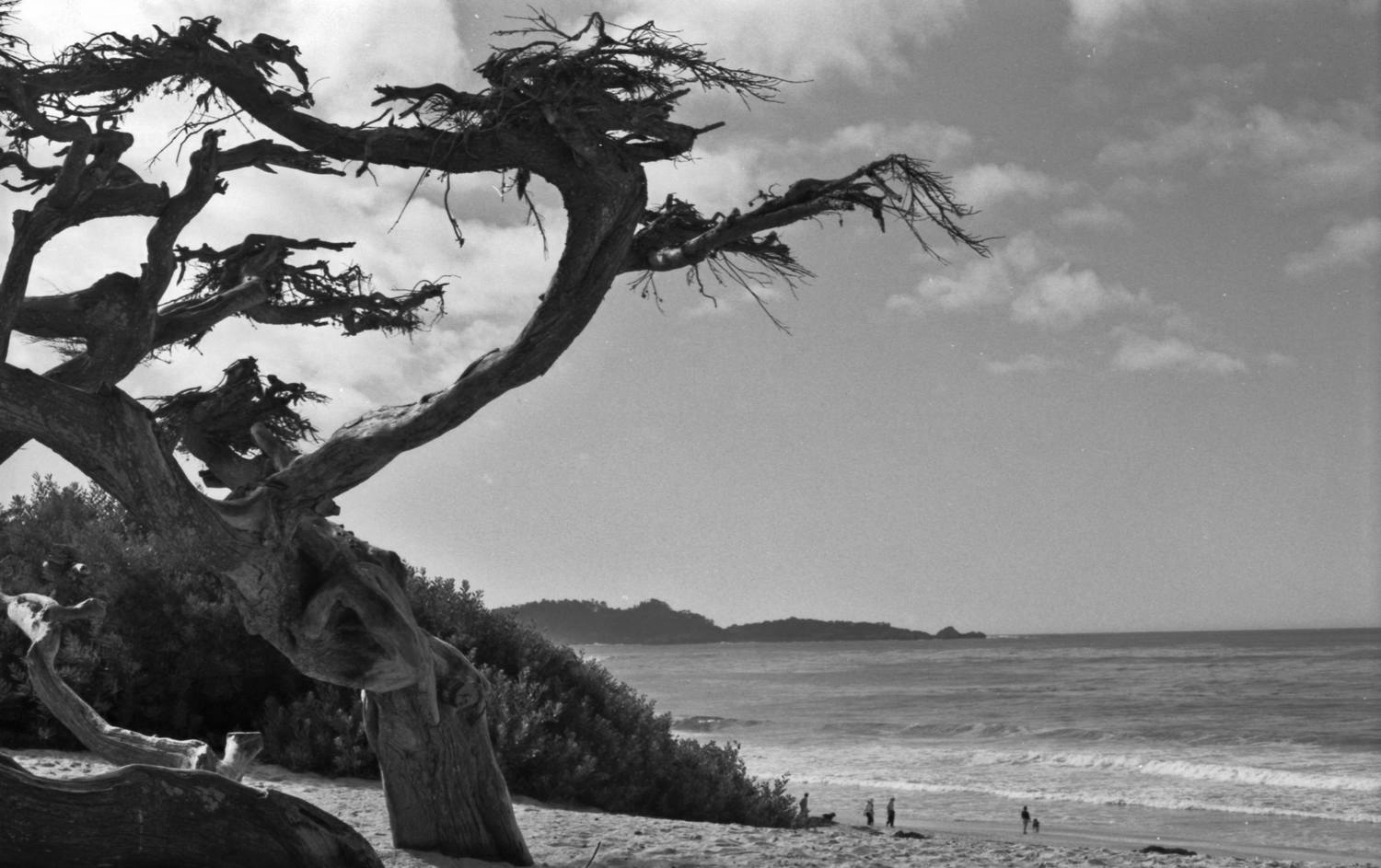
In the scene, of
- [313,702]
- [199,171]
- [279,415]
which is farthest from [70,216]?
[313,702]

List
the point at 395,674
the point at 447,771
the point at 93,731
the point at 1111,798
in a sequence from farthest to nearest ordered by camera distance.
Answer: the point at 1111,798
the point at 447,771
the point at 395,674
the point at 93,731

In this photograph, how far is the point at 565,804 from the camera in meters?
12.1

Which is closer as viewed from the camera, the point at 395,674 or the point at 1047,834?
the point at 395,674

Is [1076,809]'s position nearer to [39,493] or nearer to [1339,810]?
[1339,810]

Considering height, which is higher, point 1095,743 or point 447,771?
point 447,771

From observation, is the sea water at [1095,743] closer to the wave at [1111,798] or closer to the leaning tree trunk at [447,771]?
the wave at [1111,798]

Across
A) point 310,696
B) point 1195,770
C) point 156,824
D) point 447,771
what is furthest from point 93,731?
point 1195,770

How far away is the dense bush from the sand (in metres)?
0.99

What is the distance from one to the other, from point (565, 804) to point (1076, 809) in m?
14.1

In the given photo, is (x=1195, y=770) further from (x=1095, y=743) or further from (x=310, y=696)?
(x=310, y=696)

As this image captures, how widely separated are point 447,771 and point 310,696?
5.45m

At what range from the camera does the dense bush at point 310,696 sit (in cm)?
1202

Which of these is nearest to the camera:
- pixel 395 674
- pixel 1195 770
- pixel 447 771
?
pixel 395 674

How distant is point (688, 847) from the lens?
839 centimetres
